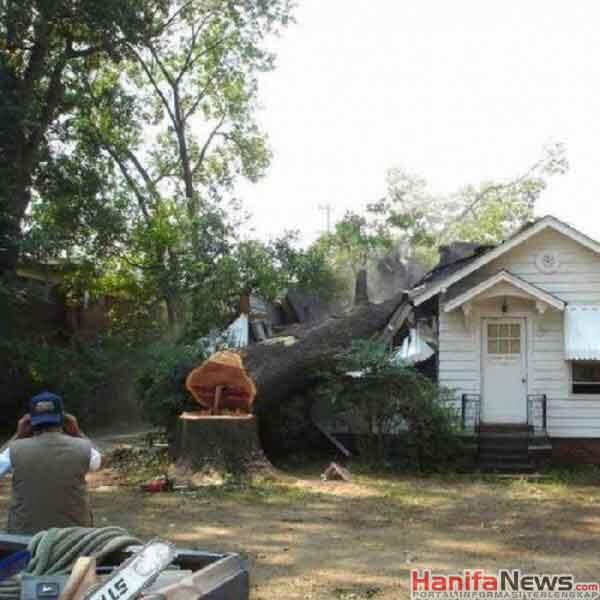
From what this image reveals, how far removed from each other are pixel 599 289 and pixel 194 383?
816cm

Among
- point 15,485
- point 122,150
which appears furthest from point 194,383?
point 122,150

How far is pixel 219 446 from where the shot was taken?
13.8 meters

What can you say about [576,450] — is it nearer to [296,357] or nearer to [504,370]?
[504,370]

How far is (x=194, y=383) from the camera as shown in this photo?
1476 cm

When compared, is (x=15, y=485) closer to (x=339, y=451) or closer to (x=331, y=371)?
(x=331, y=371)

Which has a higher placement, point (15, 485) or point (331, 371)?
point (331, 371)

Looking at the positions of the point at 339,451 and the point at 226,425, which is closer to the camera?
the point at 226,425

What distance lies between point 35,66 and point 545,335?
46.6 feet

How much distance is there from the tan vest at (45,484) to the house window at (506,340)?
1290 centimetres

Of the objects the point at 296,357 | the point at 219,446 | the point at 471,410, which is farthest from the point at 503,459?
the point at 219,446

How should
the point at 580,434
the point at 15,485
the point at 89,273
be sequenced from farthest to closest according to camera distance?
1. the point at 89,273
2. the point at 580,434
3. the point at 15,485

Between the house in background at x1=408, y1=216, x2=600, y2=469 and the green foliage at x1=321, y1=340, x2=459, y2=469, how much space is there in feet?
3.33

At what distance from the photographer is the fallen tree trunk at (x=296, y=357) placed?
16078 millimetres

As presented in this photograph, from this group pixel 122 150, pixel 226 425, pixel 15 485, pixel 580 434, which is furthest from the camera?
pixel 122 150
